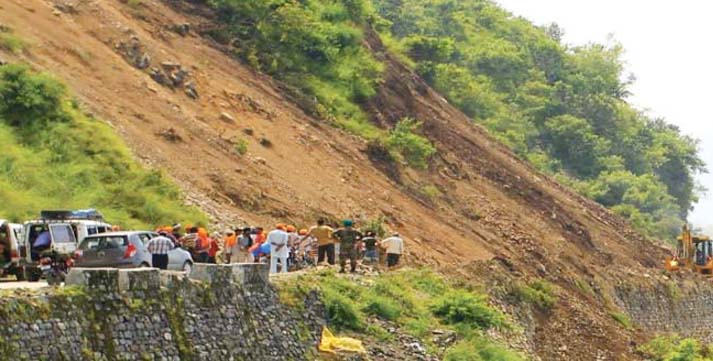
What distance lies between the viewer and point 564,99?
8744cm

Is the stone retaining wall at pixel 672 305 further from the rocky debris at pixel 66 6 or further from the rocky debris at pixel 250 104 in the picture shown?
the rocky debris at pixel 66 6

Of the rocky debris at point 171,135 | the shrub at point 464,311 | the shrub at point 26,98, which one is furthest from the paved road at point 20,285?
the rocky debris at point 171,135

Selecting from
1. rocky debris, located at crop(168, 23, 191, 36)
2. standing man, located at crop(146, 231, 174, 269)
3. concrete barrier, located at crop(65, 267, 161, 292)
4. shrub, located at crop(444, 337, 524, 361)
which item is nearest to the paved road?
concrete barrier, located at crop(65, 267, 161, 292)

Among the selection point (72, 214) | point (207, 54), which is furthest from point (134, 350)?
point (207, 54)

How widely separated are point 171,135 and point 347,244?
12.7 meters

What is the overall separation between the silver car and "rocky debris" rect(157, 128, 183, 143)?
16.1 meters

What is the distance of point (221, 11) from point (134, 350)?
35727 mm

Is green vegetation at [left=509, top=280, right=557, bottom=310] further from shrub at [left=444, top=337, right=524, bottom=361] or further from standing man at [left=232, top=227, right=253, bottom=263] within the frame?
standing man at [left=232, top=227, right=253, bottom=263]

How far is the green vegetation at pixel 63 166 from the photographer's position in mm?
Result: 36500

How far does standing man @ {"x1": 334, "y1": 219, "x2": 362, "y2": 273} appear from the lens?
31094 mm

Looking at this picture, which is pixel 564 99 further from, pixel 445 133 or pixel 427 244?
pixel 427 244

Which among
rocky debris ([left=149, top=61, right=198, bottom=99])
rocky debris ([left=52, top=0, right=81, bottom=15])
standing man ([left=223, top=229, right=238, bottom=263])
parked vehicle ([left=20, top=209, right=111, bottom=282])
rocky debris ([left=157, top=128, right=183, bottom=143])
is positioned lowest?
standing man ([left=223, top=229, right=238, bottom=263])

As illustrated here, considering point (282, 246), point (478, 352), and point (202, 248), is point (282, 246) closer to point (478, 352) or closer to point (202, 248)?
A: point (202, 248)

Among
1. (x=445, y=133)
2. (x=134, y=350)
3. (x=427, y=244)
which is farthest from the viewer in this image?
(x=445, y=133)
